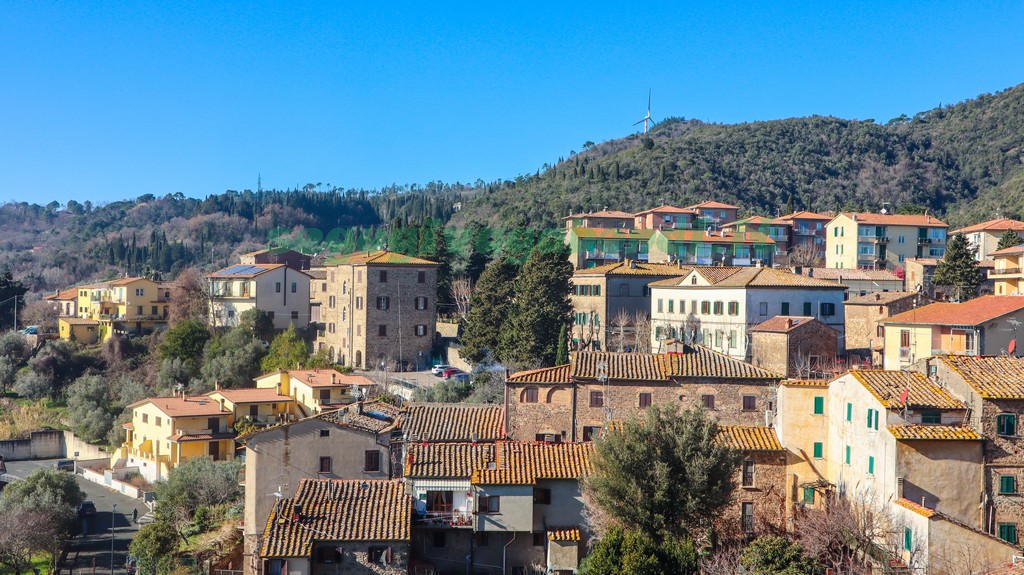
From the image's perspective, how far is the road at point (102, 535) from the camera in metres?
39.8

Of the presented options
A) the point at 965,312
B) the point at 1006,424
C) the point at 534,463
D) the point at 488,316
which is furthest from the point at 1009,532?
the point at 488,316

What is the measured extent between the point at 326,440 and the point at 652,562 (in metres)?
12.8

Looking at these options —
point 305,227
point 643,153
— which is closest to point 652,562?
point 643,153

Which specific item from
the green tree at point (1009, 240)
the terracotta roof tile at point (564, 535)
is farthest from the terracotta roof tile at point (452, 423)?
the green tree at point (1009, 240)

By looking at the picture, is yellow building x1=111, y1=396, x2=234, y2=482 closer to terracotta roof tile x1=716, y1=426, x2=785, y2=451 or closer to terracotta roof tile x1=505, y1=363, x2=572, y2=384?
terracotta roof tile x1=505, y1=363, x2=572, y2=384

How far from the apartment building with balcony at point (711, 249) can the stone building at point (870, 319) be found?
55.2 feet

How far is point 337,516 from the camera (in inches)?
1111

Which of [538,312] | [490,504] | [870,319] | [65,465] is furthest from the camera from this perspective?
[65,465]

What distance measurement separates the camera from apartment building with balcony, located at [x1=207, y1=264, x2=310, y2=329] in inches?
2532

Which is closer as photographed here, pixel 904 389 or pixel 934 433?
pixel 934 433

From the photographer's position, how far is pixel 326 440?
33.4 m

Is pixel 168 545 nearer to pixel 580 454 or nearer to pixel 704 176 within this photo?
pixel 580 454

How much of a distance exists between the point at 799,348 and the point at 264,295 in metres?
35.7

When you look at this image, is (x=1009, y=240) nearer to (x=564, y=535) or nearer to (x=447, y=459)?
(x=564, y=535)
